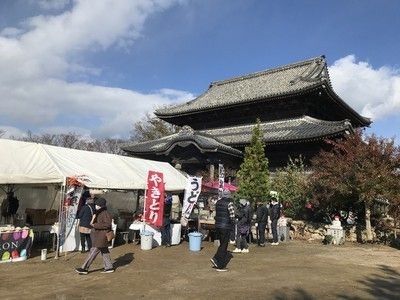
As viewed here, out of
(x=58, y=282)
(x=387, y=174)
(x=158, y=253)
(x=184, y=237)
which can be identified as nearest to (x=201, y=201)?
(x=184, y=237)

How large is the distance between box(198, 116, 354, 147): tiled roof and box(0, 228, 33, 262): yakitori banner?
46.2ft

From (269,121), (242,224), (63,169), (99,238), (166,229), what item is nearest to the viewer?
(99,238)

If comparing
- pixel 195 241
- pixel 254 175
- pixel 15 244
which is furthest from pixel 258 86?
pixel 15 244

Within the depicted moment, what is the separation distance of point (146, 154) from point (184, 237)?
11.4m

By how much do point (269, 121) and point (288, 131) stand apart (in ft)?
9.40

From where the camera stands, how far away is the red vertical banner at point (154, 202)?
13320mm

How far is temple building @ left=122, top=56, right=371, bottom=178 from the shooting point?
856 inches

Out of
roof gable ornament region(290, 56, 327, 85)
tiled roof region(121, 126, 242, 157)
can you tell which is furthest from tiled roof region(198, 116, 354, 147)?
roof gable ornament region(290, 56, 327, 85)

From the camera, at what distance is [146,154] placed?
2669cm

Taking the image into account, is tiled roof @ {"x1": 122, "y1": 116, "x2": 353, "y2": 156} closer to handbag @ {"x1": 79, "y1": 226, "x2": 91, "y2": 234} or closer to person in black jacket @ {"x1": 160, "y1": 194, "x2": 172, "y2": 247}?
person in black jacket @ {"x1": 160, "y1": 194, "x2": 172, "y2": 247}

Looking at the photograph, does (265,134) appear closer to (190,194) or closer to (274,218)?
(274,218)

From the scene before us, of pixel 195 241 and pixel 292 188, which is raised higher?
pixel 292 188

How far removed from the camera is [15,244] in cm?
1060

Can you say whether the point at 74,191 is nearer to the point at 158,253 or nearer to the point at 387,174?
the point at 158,253
